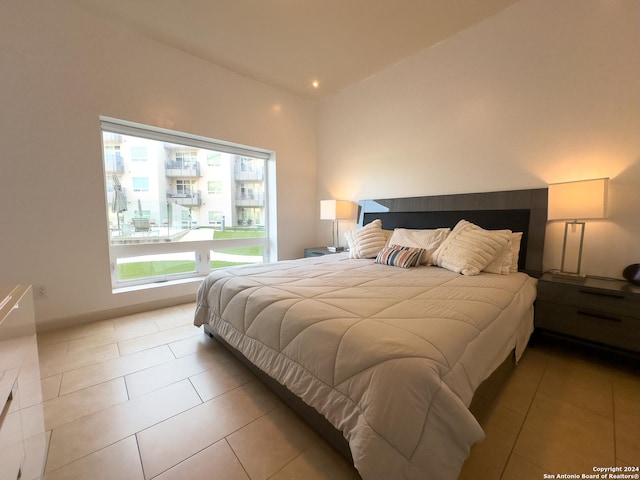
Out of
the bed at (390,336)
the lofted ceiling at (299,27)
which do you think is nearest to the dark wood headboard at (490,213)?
the bed at (390,336)

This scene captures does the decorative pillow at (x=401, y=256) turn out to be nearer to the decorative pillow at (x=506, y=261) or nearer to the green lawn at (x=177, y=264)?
the decorative pillow at (x=506, y=261)

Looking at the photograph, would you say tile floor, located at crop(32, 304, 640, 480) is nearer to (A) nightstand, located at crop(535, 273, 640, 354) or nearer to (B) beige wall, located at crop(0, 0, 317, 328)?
(A) nightstand, located at crop(535, 273, 640, 354)

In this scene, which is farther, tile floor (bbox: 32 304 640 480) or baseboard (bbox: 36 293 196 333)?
baseboard (bbox: 36 293 196 333)

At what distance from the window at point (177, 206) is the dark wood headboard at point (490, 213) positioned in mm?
2136

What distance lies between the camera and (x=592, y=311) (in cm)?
178

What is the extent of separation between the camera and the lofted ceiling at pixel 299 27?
90.4 inches

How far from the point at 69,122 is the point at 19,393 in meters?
2.56

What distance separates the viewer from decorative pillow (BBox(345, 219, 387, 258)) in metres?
2.87

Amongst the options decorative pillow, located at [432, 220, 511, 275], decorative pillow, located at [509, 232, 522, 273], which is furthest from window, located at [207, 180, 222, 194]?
decorative pillow, located at [509, 232, 522, 273]

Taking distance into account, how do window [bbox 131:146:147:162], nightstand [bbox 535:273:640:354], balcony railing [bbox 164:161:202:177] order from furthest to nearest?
1. balcony railing [bbox 164:161:202:177]
2. window [bbox 131:146:147:162]
3. nightstand [bbox 535:273:640:354]

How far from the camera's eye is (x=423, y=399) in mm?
830

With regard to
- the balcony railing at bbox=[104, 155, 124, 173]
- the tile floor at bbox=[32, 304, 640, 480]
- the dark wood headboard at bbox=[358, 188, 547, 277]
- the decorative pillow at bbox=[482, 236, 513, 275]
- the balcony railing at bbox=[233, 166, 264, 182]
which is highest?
the balcony railing at bbox=[233, 166, 264, 182]

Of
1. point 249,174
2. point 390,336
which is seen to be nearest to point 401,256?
point 390,336

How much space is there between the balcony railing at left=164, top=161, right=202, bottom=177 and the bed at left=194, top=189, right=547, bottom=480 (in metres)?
1.88
